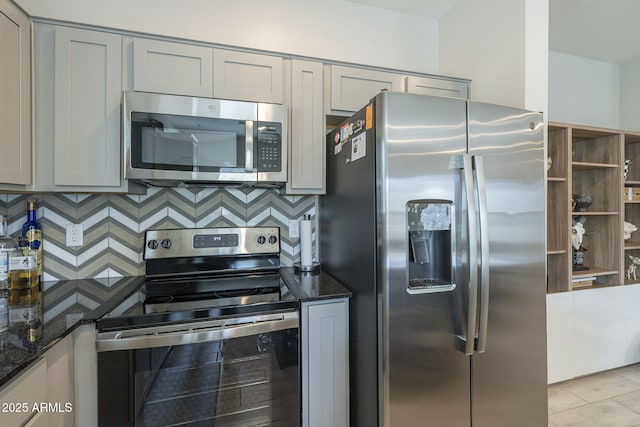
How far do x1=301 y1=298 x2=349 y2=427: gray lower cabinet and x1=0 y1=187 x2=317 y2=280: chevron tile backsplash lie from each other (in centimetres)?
71

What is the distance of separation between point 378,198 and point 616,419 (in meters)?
2.21

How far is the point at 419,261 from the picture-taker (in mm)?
1397

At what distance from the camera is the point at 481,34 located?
204 centimetres

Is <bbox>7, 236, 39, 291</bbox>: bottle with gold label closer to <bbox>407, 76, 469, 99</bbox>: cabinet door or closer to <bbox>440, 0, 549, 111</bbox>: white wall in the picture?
<bbox>407, 76, 469, 99</bbox>: cabinet door

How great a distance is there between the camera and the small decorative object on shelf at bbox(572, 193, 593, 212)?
249 centimetres

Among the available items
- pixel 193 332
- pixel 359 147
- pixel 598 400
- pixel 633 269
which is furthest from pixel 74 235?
pixel 633 269

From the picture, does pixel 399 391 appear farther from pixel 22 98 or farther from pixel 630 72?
pixel 630 72

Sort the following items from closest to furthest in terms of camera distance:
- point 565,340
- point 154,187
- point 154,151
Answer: point 154,151 → point 154,187 → point 565,340

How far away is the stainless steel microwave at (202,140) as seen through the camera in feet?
4.89

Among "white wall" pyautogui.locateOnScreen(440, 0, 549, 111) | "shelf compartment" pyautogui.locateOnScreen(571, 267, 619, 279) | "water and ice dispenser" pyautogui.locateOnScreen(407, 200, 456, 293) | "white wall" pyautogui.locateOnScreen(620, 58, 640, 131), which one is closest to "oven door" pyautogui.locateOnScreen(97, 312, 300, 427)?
"water and ice dispenser" pyautogui.locateOnScreen(407, 200, 456, 293)

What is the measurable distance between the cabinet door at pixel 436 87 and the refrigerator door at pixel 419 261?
2.37 feet

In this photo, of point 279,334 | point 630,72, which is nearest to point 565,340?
point 279,334

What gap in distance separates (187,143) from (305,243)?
0.90m

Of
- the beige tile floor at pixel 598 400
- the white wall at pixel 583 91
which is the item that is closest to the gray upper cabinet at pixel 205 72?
the beige tile floor at pixel 598 400
